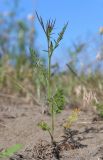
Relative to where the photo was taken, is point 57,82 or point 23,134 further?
point 57,82

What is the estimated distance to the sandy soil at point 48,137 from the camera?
2.05 metres

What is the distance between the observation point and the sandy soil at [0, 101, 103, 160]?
2.05 meters

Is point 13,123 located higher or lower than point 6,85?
lower

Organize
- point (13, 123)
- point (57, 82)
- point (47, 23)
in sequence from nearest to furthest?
point (47, 23) < point (13, 123) < point (57, 82)

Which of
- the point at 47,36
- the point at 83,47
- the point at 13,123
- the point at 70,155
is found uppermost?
the point at 83,47

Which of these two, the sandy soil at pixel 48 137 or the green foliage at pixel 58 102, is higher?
the green foliage at pixel 58 102

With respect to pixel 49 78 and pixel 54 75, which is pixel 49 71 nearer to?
pixel 49 78

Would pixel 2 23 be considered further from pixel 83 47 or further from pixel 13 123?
pixel 13 123

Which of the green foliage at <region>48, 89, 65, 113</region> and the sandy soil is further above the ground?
the green foliage at <region>48, 89, 65, 113</region>

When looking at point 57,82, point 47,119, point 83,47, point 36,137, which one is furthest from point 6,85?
point 36,137

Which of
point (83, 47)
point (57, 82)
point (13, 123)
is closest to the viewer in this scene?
point (13, 123)

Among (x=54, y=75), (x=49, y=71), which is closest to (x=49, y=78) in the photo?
(x=49, y=71)

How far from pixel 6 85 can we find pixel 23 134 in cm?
218

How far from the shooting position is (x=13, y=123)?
8.35 feet
